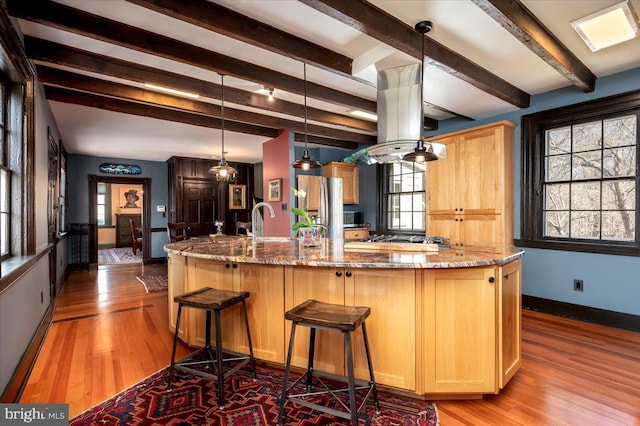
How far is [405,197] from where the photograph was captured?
562 centimetres

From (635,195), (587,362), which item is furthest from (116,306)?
(635,195)

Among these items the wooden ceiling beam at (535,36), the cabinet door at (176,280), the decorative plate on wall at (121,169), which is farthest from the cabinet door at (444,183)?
the decorative plate on wall at (121,169)

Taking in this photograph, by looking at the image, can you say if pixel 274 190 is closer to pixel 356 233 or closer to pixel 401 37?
pixel 356 233

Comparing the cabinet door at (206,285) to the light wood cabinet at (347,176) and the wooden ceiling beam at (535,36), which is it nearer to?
the wooden ceiling beam at (535,36)

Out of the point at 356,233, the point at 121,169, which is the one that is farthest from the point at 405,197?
the point at 121,169

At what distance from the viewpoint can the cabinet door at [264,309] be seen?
2.33 metres

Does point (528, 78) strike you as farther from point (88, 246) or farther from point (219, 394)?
point (88, 246)

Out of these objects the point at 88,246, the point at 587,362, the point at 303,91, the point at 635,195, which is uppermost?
the point at 303,91

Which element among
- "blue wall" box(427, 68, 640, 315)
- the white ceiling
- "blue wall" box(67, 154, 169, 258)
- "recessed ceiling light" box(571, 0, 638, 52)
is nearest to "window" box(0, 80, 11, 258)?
the white ceiling

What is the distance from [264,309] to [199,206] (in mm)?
6113

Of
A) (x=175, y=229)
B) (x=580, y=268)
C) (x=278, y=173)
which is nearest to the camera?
(x=580, y=268)

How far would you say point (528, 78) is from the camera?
134 inches

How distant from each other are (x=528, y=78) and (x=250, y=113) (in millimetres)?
3287

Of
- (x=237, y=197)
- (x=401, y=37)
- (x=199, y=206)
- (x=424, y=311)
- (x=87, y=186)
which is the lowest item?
(x=424, y=311)
